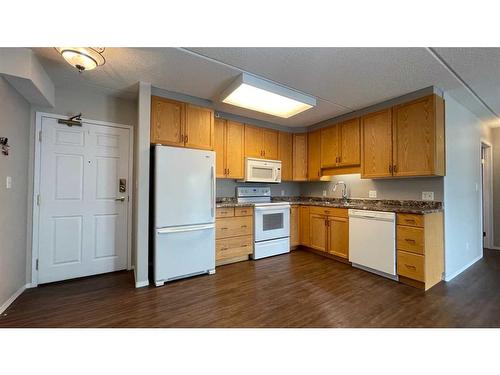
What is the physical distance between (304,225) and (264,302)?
2077 mm

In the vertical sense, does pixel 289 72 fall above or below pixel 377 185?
above

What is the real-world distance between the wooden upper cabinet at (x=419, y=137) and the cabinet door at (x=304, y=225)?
1.55 m

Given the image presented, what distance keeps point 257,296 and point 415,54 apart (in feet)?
8.77

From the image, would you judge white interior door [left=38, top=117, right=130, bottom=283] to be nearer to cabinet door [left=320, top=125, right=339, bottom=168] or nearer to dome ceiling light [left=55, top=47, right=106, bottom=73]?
dome ceiling light [left=55, top=47, right=106, bottom=73]

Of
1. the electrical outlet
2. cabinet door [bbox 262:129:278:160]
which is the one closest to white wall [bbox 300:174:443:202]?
the electrical outlet

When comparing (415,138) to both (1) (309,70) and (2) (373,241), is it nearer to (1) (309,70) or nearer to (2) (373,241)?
(2) (373,241)

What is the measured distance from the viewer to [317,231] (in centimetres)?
375

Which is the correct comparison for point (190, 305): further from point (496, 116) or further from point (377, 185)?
point (496, 116)

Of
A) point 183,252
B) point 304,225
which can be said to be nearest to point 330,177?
point 304,225

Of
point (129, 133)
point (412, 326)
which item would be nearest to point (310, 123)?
point (129, 133)

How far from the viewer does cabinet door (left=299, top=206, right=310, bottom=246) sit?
12.9 feet

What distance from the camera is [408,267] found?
2521 millimetres

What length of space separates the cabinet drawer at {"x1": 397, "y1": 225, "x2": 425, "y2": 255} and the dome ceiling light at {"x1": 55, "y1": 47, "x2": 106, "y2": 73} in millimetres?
3547

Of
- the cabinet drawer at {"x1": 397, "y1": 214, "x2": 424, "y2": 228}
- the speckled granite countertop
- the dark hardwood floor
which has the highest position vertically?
the speckled granite countertop
